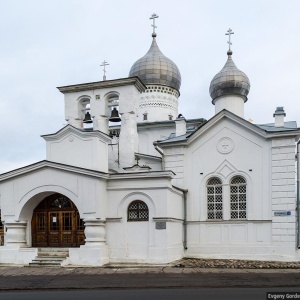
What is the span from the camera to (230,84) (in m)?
23.7

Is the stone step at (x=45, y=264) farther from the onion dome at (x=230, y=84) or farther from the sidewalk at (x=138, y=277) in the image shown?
the onion dome at (x=230, y=84)

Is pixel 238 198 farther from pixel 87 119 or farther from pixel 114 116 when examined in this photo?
pixel 87 119

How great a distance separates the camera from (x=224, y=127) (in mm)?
17922

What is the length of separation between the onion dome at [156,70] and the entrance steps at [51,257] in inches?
512

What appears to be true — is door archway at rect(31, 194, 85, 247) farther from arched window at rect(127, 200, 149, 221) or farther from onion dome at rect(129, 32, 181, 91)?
onion dome at rect(129, 32, 181, 91)

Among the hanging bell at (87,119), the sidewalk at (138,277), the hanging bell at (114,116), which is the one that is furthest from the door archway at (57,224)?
the hanging bell at (114,116)

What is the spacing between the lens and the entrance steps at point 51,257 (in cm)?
1545

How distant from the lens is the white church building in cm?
1588

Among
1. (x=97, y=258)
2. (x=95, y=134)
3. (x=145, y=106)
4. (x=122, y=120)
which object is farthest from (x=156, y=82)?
(x=97, y=258)

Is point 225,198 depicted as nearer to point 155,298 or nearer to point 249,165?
point 249,165

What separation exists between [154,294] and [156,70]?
18.2 metres

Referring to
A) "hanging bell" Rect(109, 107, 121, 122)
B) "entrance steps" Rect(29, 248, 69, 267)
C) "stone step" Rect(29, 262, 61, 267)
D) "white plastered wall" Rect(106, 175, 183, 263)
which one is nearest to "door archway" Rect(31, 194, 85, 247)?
"entrance steps" Rect(29, 248, 69, 267)

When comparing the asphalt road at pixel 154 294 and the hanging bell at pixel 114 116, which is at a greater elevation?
the hanging bell at pixel 114 116

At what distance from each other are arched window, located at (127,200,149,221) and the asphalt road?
5.96 metres
